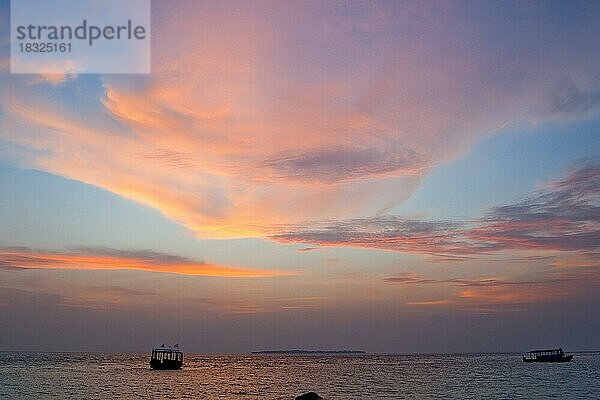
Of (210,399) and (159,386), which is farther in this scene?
(159,386)

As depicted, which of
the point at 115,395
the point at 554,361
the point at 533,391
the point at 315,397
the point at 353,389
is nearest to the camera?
the point at 315,397

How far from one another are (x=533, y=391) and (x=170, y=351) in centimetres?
7521

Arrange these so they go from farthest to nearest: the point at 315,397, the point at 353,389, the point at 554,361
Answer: the point at 554,361
the point at 353,389
the point at 315,397

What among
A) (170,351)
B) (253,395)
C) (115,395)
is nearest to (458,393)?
(253,395)

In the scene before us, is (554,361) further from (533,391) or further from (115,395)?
(115,395)

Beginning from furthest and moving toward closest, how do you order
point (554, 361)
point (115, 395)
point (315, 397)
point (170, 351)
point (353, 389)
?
point (554, 361)
point (170, 351)
point (353, 389)
point (115, 395)
point (315, 397)

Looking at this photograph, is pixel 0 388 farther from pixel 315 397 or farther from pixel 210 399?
pixel 315 397

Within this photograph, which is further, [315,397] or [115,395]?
[115,395]

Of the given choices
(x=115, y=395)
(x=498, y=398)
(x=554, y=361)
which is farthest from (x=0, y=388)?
(x=554, y=361)

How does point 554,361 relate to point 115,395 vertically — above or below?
below

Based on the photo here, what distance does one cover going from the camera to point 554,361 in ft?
509

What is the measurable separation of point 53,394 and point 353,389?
35.0 metres

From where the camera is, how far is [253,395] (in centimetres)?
6838

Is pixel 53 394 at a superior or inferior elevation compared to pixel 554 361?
superior
